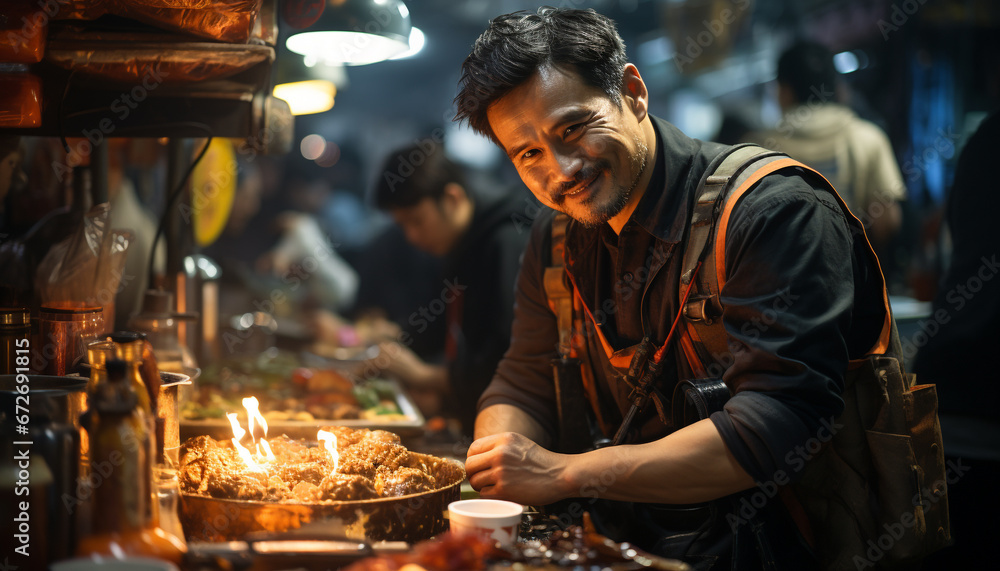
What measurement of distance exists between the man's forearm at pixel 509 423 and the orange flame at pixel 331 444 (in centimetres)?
48

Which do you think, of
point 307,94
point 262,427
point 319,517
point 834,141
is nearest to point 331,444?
point 262,427

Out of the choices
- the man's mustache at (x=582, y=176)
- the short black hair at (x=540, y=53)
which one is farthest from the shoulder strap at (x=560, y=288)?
the short black hair at (x=540, y=53)

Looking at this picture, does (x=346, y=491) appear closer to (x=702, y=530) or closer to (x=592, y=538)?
(x=592, y=538)

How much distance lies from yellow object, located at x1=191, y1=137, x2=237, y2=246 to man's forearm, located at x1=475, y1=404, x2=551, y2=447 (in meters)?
1.82

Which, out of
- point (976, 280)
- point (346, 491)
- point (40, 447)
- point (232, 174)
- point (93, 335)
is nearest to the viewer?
point (40, 447)

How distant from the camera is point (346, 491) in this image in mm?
1426

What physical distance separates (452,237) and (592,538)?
306 centimetres

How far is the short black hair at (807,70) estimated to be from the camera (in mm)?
4414

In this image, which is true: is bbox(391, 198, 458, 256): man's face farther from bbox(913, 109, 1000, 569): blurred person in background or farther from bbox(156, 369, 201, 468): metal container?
bbox(156, 369, 201, 468): metal container

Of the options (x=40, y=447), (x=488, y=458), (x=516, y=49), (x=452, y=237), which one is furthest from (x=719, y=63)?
(x=40, y=447)

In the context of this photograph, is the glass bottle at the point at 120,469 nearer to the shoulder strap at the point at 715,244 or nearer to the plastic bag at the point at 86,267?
the plastic bag at the point at 86,267

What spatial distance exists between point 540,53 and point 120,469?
51.0 inches

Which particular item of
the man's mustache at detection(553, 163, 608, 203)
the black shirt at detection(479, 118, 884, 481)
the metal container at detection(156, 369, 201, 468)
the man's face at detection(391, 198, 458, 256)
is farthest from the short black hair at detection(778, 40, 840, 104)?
the metal container at detection(156, 369, 201, 468)

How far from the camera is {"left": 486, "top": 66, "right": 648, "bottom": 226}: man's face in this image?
1.80m
